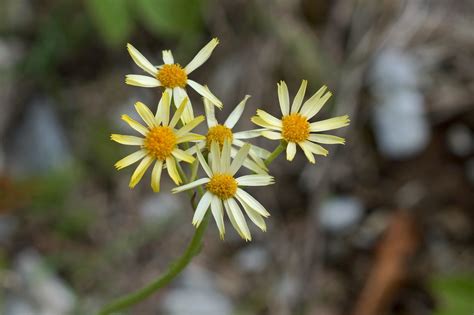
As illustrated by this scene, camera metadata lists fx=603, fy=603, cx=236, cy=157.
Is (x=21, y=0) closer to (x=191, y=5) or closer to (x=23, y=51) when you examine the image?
(x=23, y=51)

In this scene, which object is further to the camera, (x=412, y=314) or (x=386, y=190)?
(x=386, y=190)

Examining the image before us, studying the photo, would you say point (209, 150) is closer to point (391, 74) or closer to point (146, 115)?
point (146, 115)

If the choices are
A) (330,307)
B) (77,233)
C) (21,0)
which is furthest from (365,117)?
(21,0)

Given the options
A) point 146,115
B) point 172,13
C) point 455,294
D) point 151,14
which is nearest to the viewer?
point 146,115

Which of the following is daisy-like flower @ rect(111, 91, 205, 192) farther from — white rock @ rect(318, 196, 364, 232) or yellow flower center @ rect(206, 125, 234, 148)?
white rock @ rect(318, 196, 364, 232)

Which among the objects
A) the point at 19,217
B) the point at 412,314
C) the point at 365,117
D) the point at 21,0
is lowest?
the point at 412,314

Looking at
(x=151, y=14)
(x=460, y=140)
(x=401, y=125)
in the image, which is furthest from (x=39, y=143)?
(x=460, y=140)
